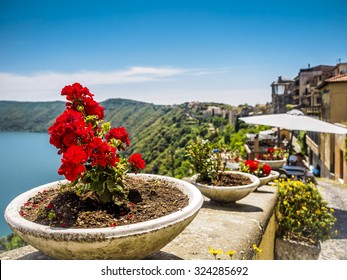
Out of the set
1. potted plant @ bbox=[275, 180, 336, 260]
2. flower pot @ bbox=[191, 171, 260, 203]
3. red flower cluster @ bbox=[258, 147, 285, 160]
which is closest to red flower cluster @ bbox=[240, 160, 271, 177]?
potted plant @ bbox=[275, 180, 336, 260]

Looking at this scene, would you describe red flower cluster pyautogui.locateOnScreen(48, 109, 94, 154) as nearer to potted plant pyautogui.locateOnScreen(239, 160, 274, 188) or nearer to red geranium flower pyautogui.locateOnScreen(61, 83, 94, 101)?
red geranium flower pyautogui.locateOnScreen(61, 83, 94, 101)

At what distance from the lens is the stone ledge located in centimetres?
217

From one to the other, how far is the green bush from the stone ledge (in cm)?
95

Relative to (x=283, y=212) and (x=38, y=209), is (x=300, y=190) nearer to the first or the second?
(x=283, y=212)

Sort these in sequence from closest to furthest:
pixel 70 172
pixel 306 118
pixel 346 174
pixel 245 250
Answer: pixel 70 172
pixel 245 250
pixel 306 118
pixel 346 174

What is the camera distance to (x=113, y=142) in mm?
1928

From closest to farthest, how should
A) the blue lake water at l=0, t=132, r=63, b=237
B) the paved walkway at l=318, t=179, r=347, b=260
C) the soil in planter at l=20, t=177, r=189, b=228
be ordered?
the soil in planter at l=20, t=177, r=189, b=228 < the blue lake water at l=0, t=132, r=63, b=237 < the paved walkway at l=318, t=179, r=347, b=260

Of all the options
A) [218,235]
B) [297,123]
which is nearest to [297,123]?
[297,123]

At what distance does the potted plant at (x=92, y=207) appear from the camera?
4.77 feet

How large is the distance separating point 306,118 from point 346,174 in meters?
6.63

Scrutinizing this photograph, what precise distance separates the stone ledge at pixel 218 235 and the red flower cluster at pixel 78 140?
78 cm

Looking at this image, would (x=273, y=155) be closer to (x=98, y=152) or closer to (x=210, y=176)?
(x=210, y=176)

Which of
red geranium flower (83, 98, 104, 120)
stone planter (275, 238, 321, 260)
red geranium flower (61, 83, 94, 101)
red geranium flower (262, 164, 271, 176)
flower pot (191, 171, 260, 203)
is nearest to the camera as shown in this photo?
red geranium flower (61, 83, 94, 101)
